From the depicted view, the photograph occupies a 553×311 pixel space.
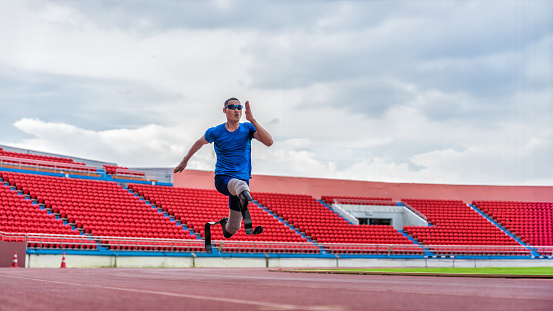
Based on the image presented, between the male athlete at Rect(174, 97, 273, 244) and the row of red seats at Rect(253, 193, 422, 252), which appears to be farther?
the row of red seats at Rect(253, 193, 422, 252)

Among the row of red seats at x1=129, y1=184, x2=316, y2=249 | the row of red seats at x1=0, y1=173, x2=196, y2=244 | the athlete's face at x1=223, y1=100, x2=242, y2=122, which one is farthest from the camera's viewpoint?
the row of red seats at x1=129, y1=184, x2=316, y2=249

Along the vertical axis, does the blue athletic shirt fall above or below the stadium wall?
below

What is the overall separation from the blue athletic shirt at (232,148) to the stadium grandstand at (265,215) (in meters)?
15.9

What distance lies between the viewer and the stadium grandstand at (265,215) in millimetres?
26094

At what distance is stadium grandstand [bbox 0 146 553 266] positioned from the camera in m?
26.1

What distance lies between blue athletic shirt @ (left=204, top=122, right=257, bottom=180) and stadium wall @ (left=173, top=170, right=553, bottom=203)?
29524 millimetres

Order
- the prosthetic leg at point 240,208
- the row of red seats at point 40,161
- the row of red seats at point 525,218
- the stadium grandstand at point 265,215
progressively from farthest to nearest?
the row of red seats at point 525,218
the row of red seats at point 40,161
the stadium grandstand at point 265,215
the prosthetic leg at point 240,208

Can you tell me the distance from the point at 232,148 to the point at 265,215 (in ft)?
84.1

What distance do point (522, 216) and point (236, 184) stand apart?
3693 centimetres

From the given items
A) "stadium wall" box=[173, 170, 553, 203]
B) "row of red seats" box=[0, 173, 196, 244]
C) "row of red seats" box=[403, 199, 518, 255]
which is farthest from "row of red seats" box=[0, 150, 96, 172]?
"row of red seats" box=[403, 199, 518, 255]

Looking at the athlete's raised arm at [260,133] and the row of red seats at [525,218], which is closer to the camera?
the athlete's raised arm at [260,133]

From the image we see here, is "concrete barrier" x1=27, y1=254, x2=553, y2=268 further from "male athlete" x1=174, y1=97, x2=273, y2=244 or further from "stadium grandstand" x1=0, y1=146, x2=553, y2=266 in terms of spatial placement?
"male athlete" x1=174, y1=97, x2=273, y2=244

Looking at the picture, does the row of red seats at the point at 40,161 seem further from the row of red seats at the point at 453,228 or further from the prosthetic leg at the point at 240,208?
the prosthetic leg at the point at 240,208

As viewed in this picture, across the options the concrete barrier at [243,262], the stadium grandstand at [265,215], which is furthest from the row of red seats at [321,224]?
the concrete barrier at [243,262]
